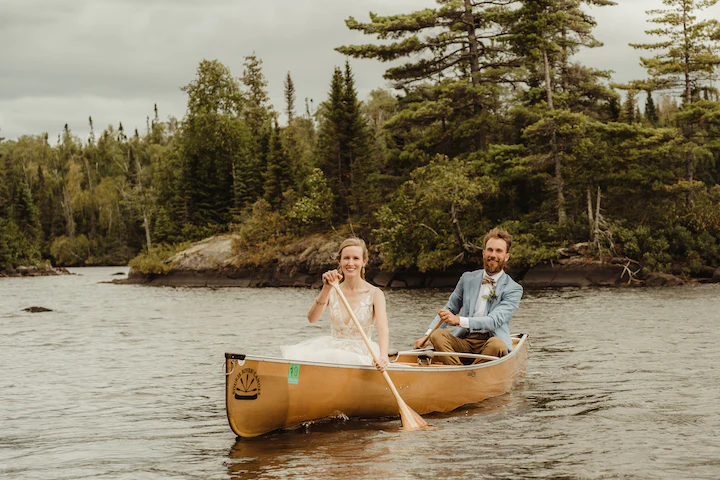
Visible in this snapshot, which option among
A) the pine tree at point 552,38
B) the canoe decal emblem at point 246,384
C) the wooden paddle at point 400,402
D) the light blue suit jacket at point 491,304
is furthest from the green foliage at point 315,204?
the canoe decal emblem at point 246,384

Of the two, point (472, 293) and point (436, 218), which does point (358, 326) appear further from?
point (436, 218)

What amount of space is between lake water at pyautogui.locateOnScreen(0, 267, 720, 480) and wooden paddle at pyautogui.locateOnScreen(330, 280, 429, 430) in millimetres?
143

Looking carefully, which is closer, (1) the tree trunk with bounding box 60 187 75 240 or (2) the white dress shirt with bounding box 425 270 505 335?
(2) the white dress shirt with bounding box 425 270 505 335

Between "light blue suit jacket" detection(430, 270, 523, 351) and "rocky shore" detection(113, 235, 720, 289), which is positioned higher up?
"light blue suit jacket" detection(430, 270, 523, 351)

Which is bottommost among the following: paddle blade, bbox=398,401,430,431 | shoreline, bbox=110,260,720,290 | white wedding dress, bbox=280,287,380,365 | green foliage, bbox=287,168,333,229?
shoreline, bbox=110,260,720,290

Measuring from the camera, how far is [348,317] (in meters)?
7.83

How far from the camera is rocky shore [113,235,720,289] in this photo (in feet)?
107

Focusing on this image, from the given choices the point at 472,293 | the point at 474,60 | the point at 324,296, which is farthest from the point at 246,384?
the point at 474,60

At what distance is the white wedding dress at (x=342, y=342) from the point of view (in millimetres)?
7582

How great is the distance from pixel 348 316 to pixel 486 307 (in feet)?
6.54

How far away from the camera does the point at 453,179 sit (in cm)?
3509

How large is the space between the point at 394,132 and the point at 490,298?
33307 mm

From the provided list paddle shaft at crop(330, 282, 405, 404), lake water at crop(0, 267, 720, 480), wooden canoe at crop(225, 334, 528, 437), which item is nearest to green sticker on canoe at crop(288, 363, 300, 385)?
wooden canoe at crop(225, 334, 528, 437)

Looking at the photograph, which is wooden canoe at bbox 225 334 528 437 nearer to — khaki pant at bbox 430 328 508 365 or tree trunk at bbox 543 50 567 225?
khaki pant at bbox 430 328 508 365
